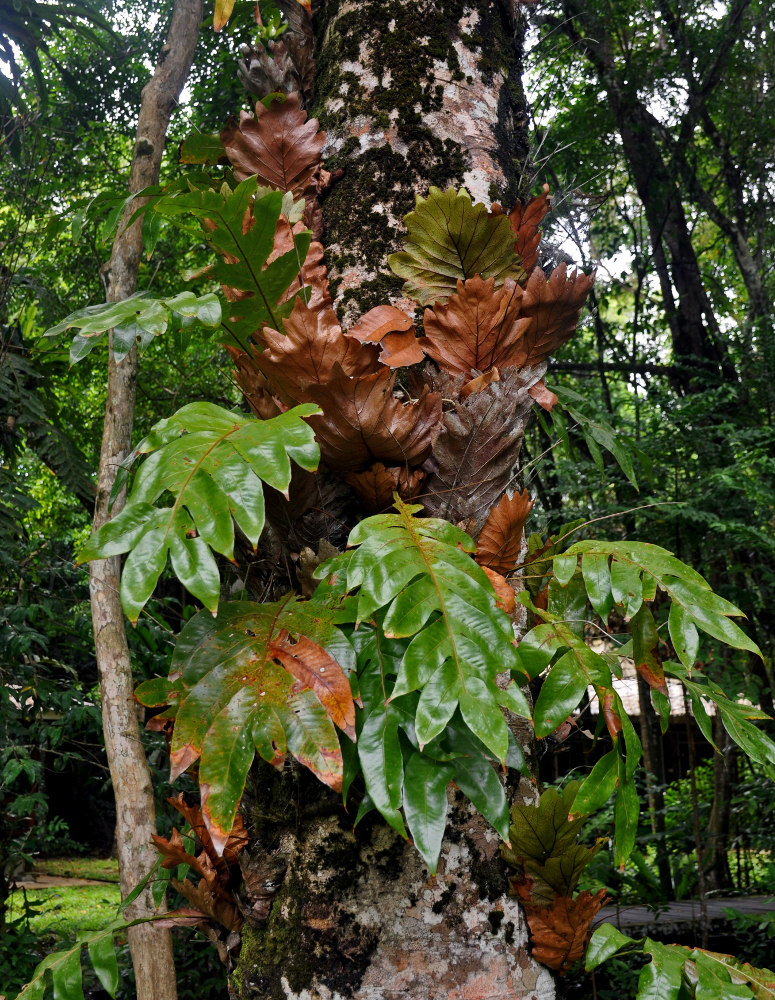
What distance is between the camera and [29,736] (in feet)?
13.2

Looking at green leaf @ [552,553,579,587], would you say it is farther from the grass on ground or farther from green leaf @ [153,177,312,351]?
the grass on ground

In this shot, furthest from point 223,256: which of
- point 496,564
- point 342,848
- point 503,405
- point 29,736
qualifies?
point 29,736

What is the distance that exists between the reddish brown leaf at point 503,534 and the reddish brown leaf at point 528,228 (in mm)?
348

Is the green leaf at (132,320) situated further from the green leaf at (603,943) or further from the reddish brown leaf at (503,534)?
the green leaf at (603,943)

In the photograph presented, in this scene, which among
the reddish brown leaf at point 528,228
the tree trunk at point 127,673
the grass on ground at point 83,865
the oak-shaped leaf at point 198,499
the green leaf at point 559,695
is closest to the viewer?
the oak-shaped leaf at point 198,499

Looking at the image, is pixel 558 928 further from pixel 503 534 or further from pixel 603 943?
pixel 503 534

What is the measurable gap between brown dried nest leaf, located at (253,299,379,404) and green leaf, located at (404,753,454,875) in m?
0.43

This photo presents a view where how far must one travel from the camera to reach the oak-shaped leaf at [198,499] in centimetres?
74

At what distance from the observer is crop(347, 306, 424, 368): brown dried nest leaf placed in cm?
102

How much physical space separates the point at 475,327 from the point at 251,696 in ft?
1.81

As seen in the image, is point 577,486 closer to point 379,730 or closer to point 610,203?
point 610,203

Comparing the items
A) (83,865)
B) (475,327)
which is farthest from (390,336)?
(83,865)

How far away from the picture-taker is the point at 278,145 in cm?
124

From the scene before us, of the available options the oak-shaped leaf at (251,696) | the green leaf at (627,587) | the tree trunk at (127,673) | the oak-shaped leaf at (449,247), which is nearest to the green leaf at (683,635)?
the green leaf at (627,587)
